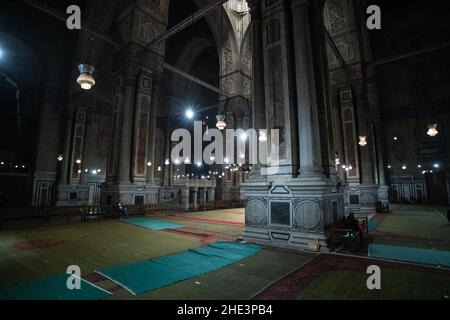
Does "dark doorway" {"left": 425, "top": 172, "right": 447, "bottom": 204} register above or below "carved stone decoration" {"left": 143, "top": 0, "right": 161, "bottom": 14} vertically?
below

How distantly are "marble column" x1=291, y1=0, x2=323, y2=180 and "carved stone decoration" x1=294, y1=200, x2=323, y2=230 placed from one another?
24.5 inches

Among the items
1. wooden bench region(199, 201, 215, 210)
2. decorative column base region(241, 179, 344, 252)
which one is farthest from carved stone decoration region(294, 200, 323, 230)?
wooden bench region(199, 201, 215, 210)

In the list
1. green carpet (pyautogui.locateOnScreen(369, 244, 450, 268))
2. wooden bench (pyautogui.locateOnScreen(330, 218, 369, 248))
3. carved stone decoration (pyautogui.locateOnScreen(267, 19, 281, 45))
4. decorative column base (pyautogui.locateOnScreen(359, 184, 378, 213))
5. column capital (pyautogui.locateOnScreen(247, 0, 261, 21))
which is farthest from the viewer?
decorative column base (pyautogui.locateOnScreen(359, 184, 378, 213))

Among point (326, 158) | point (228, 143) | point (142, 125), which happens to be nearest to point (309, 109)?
point (326, 158)

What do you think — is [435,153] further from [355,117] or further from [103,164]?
[103,164]

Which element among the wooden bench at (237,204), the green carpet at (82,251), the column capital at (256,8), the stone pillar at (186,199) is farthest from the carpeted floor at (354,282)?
the wooden bench at (237,204)

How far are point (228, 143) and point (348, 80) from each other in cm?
879

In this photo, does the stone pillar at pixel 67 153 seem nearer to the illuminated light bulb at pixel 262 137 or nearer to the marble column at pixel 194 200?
the marble column at pixel 194 200

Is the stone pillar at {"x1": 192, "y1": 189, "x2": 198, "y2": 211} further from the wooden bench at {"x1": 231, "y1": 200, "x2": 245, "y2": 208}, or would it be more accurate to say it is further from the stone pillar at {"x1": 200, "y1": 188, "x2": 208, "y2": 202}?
the wooden bench at {"x1": 231, "y1": 200, "x2": 245, "y2": 208}

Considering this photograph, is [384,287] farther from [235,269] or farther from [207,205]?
[207,205]

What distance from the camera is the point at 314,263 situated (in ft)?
13.3

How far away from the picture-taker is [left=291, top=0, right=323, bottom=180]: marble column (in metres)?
5.53

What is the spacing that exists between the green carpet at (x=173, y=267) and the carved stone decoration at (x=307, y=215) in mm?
1173

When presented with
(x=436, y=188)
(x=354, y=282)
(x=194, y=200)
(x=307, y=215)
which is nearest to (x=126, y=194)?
(x=194, y=200)
